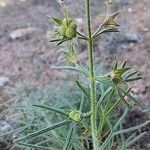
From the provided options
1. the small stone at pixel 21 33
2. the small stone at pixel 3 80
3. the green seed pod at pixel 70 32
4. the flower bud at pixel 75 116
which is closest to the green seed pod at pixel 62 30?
the green seed pod at pixel 70 32

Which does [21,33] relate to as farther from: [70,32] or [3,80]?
[70,32]

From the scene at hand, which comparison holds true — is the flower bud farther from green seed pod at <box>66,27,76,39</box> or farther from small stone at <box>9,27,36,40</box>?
small stone at <box>9,27,36,40</box>

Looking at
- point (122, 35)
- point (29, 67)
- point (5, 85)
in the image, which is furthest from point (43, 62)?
point (122, 35)

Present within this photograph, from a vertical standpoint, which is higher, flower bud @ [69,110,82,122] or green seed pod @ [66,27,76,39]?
green seed pod @ [66,27,76,39]

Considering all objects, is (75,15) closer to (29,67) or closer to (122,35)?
(122,35)

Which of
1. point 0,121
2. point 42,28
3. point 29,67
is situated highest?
point 42,28

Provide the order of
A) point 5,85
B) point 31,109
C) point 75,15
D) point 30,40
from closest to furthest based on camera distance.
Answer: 1. point 31,109
2. point 5,85
3. point 30,40
4. point 75,15

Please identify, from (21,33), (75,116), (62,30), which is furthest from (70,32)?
(21,33)

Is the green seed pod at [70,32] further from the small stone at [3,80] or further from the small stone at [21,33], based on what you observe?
the small stone at [21,33]

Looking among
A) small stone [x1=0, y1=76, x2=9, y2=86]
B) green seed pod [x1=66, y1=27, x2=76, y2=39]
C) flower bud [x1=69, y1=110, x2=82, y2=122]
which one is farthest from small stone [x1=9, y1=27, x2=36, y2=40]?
green seed pod [x1=66, y1=27, x2=76, y2=39]
